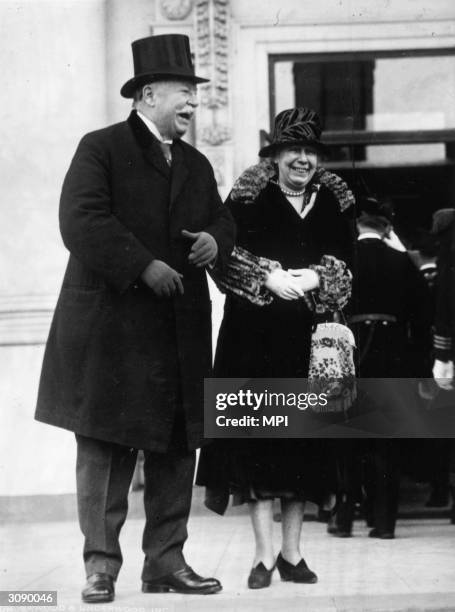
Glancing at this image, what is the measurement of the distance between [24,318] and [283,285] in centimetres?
277

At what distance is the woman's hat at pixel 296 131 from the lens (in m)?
5.02

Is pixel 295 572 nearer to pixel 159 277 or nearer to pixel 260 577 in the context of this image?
pixel 260 577

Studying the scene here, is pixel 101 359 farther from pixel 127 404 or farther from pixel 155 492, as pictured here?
pixel 155 492

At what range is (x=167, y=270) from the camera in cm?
454

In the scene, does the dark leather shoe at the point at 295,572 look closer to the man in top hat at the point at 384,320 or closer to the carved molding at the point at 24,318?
the man in top hat at the point at 384,320

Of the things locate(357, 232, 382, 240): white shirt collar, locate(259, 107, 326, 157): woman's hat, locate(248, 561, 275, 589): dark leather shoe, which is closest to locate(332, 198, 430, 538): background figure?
locate(357, 232, 382, 240): white shirt collar

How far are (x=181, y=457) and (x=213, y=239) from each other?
0.82 meters

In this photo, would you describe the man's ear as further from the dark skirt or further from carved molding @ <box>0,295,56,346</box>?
carved molding @ <box>0,295,56,346</box>

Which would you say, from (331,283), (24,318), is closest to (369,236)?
(331,283)

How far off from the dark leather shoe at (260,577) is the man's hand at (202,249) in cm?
118

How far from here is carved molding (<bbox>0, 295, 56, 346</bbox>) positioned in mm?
7352

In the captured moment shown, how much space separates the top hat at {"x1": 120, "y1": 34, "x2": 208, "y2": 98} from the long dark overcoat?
17 centimetres

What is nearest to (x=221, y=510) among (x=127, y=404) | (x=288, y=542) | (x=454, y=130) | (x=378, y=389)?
(x=288, y=542)

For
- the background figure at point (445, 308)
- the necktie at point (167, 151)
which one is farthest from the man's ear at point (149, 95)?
the background figure at point (445, 308)
